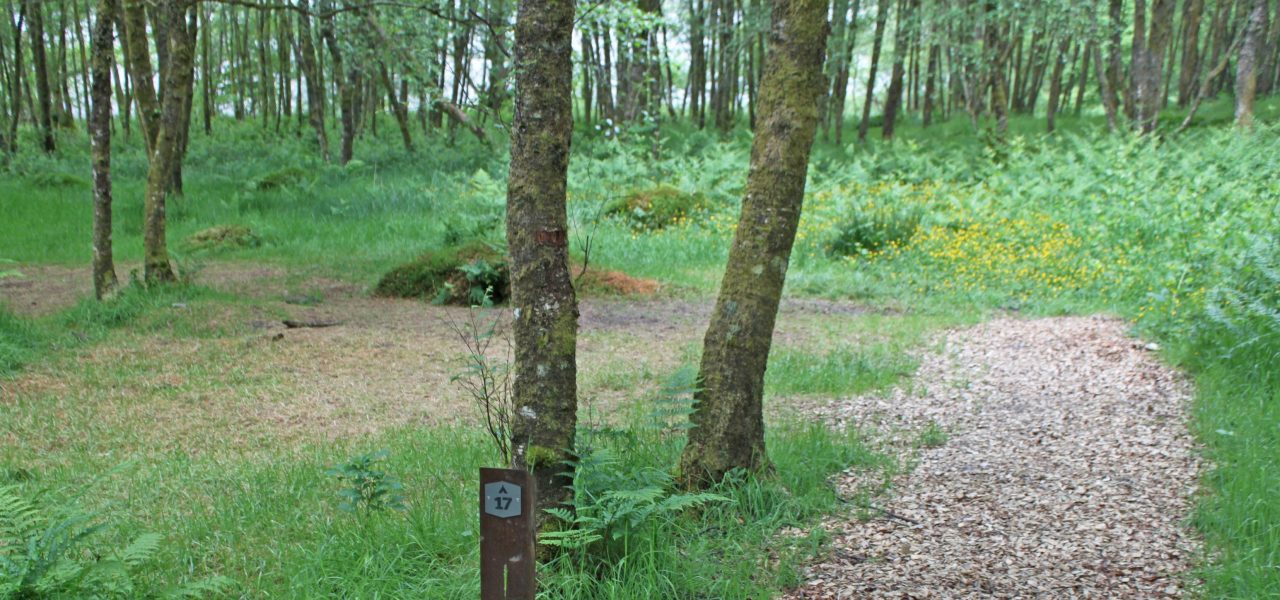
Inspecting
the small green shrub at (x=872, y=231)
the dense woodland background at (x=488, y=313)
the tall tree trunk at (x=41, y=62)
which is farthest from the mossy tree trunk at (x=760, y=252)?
the tall tree trunk at (x=41, y=62)

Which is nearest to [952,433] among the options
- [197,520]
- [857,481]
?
[857,481]

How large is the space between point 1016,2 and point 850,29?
628 cm

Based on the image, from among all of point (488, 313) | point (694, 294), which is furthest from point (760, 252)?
point (694, 294)

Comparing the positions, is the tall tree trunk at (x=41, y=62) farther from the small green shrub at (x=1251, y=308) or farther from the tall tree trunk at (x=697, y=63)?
the small green shrub at (x=1251, y=308)

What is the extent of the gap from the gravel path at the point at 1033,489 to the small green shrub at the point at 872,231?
555 cm

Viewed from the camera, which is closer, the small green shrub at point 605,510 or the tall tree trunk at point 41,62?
the small green shrub at point 605,510

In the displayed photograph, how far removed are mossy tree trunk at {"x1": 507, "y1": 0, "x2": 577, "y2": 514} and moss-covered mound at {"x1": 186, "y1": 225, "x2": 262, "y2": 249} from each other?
11615 mm

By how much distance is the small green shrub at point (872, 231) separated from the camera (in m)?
12.5

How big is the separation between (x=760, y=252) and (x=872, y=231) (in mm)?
9276

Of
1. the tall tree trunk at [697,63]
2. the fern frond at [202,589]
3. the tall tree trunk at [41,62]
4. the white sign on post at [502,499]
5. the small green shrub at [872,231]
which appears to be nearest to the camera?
the white sign on post at [502,499]

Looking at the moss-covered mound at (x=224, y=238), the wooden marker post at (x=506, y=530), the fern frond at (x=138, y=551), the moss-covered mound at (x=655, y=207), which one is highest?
the moss-covered mound at (x=655, y=207)

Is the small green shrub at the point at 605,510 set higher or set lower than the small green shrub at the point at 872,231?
lower

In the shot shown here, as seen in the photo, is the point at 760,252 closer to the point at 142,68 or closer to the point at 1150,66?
the point at 142,68

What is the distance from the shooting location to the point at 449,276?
33.6ft
